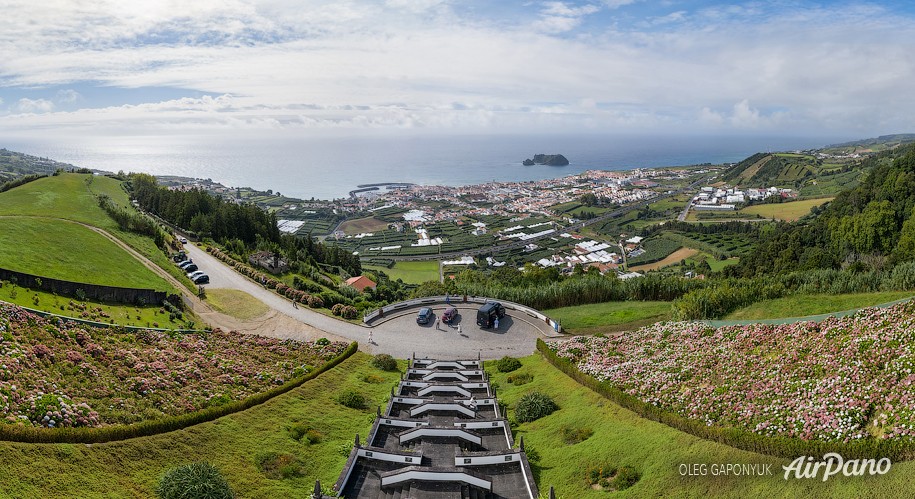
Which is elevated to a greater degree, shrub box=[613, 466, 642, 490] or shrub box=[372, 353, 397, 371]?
shrub box=[613, 466, 642, 490]

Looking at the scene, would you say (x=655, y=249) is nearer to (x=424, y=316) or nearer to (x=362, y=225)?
(x=362, y=225)

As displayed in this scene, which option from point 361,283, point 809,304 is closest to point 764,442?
point 809,304

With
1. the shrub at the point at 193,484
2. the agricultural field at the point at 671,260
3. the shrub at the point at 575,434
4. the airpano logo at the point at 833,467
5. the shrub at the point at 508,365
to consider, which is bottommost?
the agricultural field at the point at 671,260

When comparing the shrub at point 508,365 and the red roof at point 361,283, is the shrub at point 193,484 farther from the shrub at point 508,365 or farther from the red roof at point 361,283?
the red roof at point 361,283

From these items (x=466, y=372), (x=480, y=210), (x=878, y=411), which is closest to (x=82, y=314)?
(x=466, y=372)

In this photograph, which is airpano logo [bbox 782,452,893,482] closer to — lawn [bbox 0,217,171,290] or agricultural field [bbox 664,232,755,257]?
lawn [bbox 0,217,171,290]

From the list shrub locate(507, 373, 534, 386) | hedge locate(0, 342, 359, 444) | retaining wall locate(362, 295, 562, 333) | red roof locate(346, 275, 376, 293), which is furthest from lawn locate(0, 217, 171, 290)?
shrub locate(507, 373, 534, 386)

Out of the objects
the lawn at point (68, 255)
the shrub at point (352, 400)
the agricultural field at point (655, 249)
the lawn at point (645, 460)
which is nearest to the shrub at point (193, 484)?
the shrub at point (352, 400)
